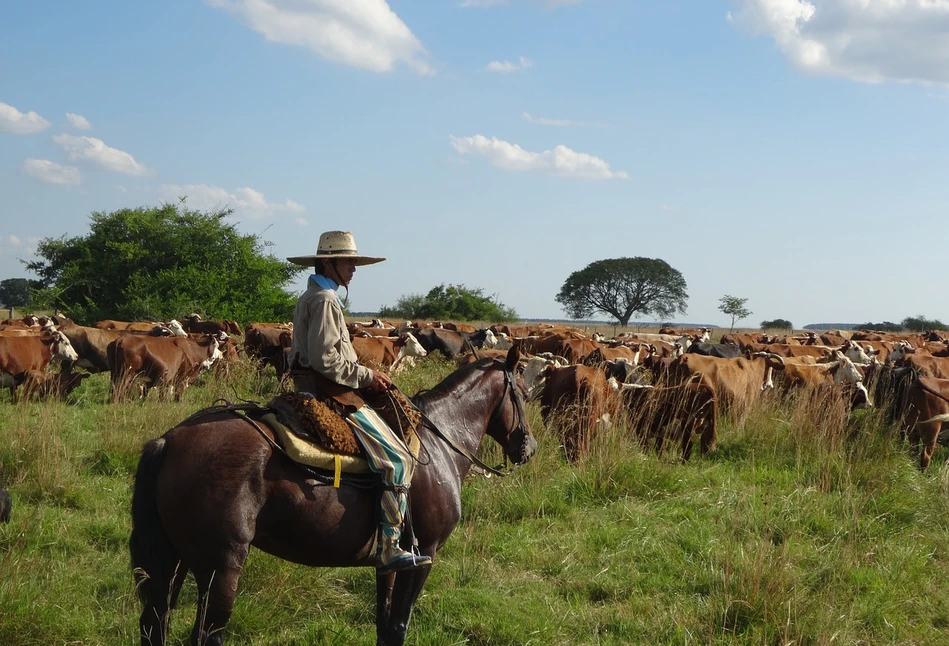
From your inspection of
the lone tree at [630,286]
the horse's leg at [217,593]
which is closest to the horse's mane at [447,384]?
the horse's leg at [217,593]

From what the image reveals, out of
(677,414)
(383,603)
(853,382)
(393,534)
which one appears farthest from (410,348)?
(393,534)

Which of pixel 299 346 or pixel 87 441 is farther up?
pixel 299 346

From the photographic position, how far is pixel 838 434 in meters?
9.98

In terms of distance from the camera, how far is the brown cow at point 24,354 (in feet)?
48.7

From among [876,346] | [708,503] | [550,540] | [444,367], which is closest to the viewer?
[550,540]

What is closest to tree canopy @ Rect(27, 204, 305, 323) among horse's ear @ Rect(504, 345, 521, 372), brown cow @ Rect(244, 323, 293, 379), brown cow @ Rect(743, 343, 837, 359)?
brown cow @ Rect(244, 323, 293, 379)

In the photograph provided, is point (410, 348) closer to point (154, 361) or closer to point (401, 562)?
point (154, 361)

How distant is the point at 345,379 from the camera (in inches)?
179

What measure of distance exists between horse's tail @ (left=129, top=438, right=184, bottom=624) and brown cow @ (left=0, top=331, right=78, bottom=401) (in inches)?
443

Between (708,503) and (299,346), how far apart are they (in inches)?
199

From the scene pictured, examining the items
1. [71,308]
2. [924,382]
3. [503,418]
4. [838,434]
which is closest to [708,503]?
[838,434]

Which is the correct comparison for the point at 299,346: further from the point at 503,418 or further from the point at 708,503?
the point at 708,503

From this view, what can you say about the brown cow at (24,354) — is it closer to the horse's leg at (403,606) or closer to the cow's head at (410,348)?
the cow's head at (410,348)

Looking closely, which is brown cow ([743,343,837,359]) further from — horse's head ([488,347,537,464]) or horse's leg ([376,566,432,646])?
horse's leg ([376,566,432,646])
